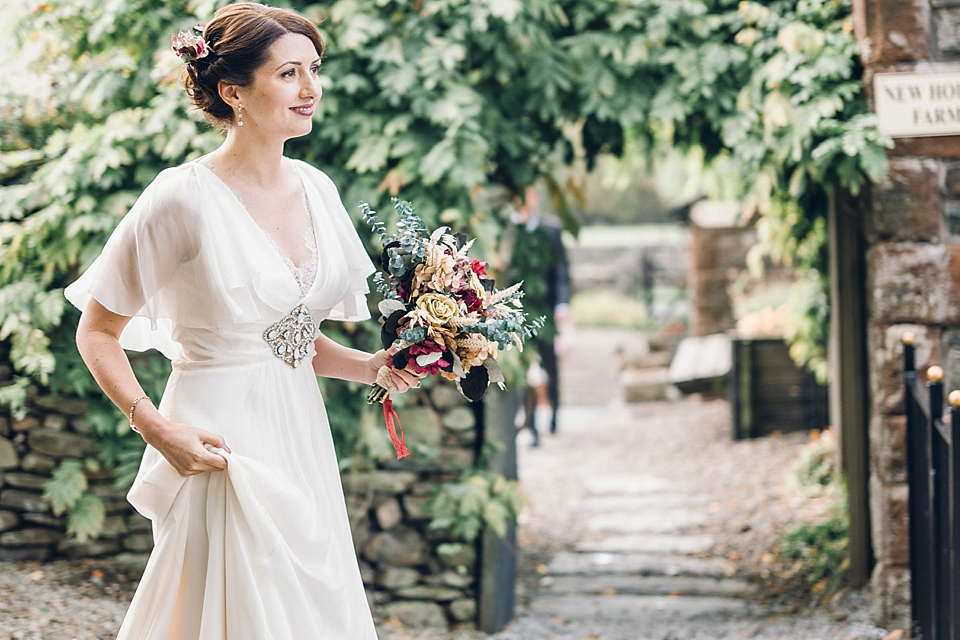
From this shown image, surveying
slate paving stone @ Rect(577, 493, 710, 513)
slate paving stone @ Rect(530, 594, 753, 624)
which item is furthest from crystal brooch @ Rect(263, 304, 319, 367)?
slate paving stone @ Rect(577, 493, 710, 513)

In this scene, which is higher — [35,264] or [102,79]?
[102,79]

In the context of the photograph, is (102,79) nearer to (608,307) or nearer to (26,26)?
(26,26)

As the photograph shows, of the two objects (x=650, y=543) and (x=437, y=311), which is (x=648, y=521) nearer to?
(x=650, y=543)

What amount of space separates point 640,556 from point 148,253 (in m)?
4.36

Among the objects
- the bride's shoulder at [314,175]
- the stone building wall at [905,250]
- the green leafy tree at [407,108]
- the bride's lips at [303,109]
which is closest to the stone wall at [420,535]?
the green leafy tree at [407,108]

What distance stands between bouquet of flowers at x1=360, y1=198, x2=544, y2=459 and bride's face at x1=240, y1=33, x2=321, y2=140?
25 cm

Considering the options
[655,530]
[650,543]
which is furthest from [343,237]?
[655,530]

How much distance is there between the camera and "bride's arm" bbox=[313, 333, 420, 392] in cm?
227

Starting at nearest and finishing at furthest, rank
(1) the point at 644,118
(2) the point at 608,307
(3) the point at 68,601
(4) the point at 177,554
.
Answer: (4) the point at 177,554 → (3) the point at 68,601 → (1) the point at 644,118 → (2) the point at 608,307

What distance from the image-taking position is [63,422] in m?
4.28

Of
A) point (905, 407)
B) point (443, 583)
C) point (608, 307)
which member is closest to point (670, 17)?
point (905, 407)

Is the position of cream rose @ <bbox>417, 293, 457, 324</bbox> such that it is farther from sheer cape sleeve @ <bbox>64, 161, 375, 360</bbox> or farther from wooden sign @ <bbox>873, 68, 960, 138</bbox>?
wooden sign @ <bbox>873, 68, 960, 138</bbox>

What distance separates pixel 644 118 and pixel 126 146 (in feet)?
7.73

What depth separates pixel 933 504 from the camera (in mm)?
3230
